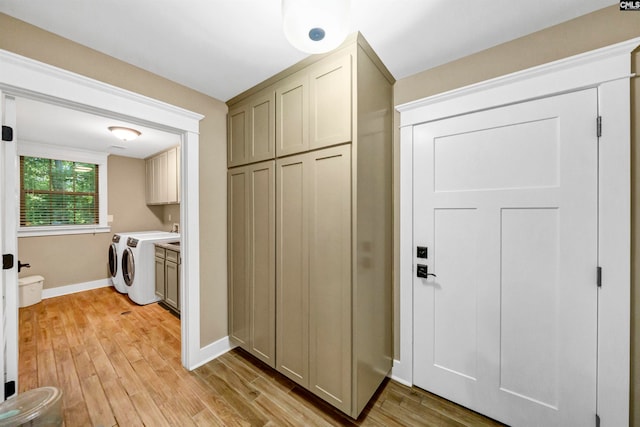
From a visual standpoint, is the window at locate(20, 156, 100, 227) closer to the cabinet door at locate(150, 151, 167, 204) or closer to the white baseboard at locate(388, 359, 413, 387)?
the cabinet door at locate(150, 151, 167, 204)

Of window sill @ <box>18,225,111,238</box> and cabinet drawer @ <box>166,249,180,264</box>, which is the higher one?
window sill @ <box>18,225,111,238</box>

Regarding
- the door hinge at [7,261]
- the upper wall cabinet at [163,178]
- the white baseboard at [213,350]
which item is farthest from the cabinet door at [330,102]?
the upper wall cabinet at [163,178]

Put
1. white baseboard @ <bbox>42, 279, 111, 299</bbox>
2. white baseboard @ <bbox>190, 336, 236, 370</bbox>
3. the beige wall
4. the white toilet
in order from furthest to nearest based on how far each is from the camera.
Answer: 1. white baseboard @ <bbox>42, 279, 111, 299</bbox>
2. the white toilet
3. white baseboard @ <bbox>190, 336, 236, 370</bbox>
4. the beige wall

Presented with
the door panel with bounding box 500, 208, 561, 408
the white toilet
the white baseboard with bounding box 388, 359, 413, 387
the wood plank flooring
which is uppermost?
the door panel with bounding box 500, 208, 561, 408

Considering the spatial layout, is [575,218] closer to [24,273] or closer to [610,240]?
→ [610,240]

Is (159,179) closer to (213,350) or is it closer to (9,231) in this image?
(9,231)

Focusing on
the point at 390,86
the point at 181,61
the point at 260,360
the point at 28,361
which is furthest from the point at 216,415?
the point at 390,86

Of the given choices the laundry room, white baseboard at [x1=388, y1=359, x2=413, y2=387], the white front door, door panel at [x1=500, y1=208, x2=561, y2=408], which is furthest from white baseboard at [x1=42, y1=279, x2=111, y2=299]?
door panel at [x1=500, y1=208, x2=561, y2=408]

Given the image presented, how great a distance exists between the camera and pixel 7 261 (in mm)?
1349

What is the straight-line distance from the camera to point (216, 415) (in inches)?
61.9

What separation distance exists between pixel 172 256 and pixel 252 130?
2089mm

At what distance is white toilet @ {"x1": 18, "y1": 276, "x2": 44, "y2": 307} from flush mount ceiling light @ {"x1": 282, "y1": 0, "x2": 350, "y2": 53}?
4842mm

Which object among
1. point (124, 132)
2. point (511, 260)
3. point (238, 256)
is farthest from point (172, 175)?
point (511, 260)

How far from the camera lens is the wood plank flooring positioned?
5.06ft
